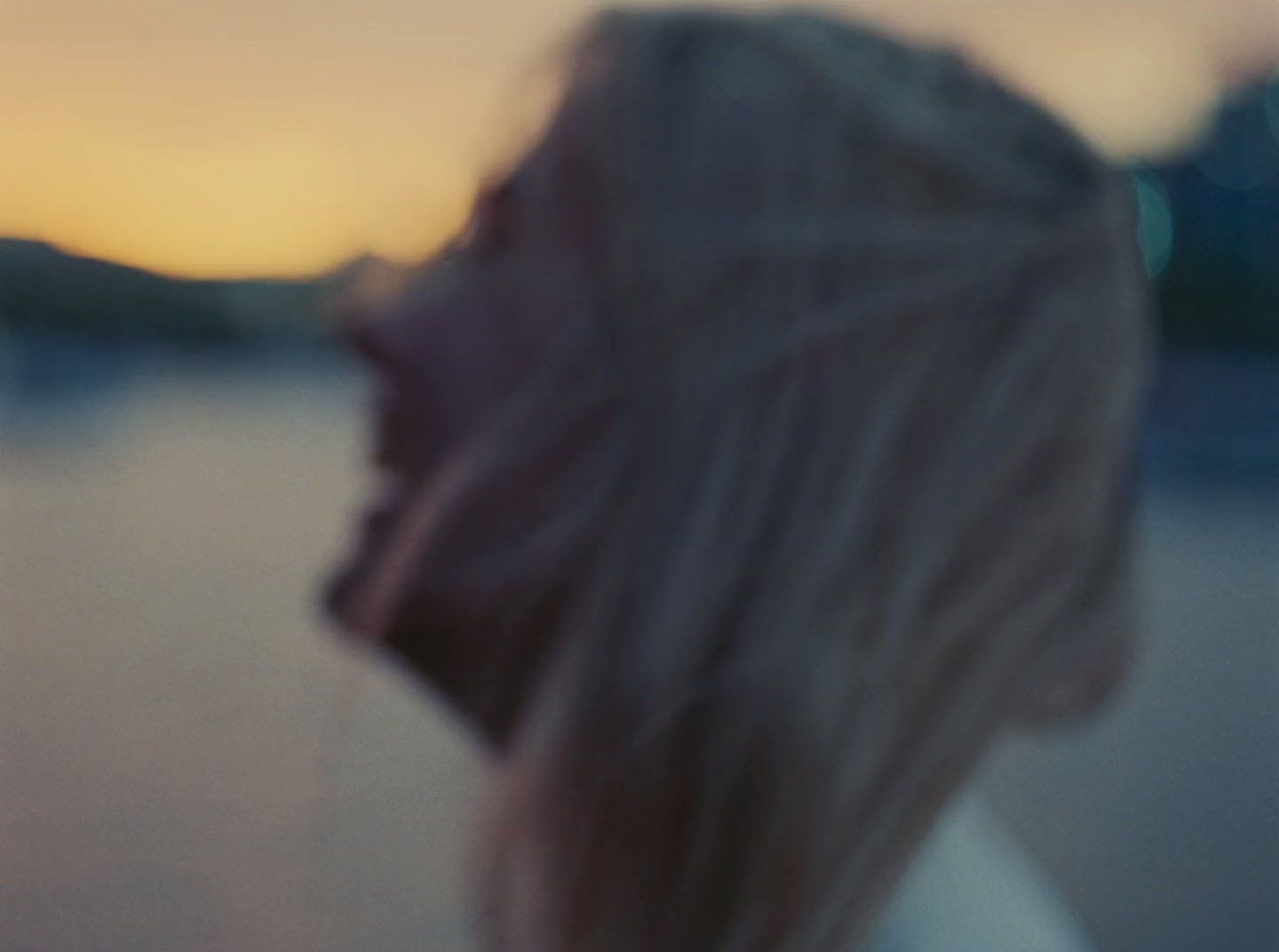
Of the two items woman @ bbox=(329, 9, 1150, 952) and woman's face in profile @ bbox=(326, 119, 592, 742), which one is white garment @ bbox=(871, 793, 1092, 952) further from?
woman's face in profile @ bbox=(326, 119, 592, 742)

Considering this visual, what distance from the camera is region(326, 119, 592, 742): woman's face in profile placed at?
2.34ft

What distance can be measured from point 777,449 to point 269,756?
109cm

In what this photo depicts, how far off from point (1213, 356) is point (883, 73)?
4.11ft

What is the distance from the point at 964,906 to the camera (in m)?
0.79

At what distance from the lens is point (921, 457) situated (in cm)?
69

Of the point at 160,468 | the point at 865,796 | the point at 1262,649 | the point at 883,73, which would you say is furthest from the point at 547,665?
the point at 1262,649

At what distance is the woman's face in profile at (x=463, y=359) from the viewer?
712 mm

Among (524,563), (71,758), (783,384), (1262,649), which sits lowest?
(1262,649)

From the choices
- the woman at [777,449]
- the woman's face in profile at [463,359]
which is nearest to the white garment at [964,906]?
the woman at [777,449]

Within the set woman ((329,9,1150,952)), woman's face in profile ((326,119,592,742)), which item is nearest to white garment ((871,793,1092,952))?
woman ((329,9,1150,952))

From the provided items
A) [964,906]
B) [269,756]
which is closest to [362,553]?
[964,906]

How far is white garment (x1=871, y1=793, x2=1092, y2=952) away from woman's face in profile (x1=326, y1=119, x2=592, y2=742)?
275 mm

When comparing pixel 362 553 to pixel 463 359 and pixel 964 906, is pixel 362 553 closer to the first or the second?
pixel 463 359

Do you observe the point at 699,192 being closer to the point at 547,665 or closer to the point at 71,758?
the point at 547,665
